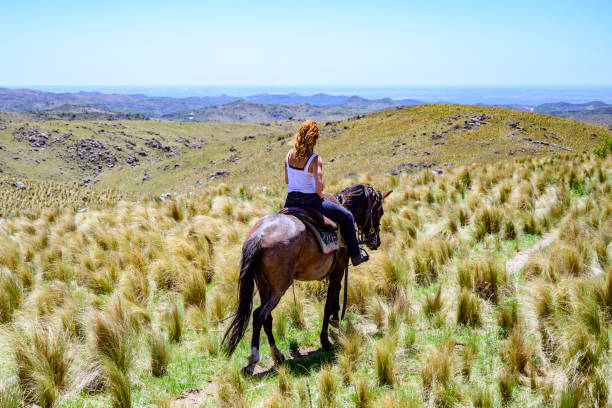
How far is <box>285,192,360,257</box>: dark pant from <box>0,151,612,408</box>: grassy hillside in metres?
1.14

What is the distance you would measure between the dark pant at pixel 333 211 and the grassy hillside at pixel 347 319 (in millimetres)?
1135

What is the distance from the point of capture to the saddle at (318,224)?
4590mm

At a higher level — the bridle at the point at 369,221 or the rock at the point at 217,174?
the bridle at the point at 369,221

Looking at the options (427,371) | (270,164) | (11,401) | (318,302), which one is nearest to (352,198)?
(318,302)

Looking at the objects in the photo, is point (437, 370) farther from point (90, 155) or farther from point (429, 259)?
point (90, 155)

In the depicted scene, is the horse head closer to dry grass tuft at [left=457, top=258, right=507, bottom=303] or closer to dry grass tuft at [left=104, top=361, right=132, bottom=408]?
dry grass tuft at [left=457, top=258, right=507, bottom=303]

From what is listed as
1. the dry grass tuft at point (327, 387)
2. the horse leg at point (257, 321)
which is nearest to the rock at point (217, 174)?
the horse leg at point (257, 321)

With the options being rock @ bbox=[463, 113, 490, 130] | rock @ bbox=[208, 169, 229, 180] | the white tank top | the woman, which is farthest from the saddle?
rock @ bbox=[208, 169, 229, 180]

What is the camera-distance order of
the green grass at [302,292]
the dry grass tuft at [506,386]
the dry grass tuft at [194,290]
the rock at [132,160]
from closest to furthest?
1. the dry grass tuft at [506,386]
2. the green grass at [302,292]
3. the dry grass tuft at [194,290]
4. the rock at [132,160]

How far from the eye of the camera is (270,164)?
3688 cm

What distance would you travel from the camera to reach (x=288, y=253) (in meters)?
4.27

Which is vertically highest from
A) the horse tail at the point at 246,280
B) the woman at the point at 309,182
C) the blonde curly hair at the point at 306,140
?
the blonde curly hair at the point at 306,140

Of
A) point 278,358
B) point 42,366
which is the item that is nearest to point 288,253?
point 278,358

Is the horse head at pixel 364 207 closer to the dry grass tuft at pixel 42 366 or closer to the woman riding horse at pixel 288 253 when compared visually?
the woman riding horse at pixel 288 253
